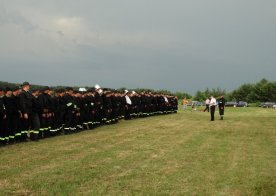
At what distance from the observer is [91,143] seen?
15375 mm

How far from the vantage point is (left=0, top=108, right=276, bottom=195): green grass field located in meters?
8.75

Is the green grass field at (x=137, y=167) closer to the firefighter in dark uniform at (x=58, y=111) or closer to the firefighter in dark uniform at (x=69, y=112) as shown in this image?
the firefighter in dark uniform at (x=58, y=111)

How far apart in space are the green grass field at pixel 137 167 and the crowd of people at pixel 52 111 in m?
0.88

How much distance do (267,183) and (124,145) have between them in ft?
20.3

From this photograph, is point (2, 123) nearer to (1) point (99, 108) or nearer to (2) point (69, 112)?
(2) point (69, 112)

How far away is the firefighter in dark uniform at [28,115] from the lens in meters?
16.1

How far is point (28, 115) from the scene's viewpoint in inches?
650

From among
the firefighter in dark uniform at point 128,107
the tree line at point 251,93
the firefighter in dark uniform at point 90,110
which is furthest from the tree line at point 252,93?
the firefighter in dark uniform at point 90,110

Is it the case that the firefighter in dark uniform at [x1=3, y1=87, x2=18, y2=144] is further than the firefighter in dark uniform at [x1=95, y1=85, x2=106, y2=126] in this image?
No

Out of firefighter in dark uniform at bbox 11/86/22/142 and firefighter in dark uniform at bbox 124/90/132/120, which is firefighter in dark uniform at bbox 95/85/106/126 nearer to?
firefighter in dark uniform at bbox 124/90/132/120

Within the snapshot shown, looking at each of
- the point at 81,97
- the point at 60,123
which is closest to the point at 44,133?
the point at 60,123

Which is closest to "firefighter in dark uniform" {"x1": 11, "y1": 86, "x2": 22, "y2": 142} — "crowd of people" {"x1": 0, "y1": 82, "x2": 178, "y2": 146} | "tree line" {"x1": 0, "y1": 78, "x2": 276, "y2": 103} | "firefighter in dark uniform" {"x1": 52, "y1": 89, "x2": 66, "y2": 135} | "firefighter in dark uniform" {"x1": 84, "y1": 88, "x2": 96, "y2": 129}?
"crowd of people" {"x1": 0, "y1": 82, "x2": 178, "y2": 146}

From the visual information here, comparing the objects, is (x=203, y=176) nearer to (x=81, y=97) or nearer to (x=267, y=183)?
(x=267, y=183)

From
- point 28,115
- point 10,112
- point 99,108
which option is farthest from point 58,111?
point 99,108
